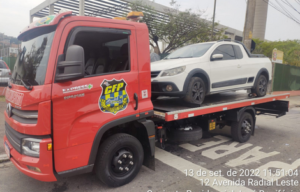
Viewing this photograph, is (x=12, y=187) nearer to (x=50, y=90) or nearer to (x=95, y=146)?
→ (x=95, y=146)

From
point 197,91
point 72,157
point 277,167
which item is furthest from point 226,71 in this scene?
point 72,157

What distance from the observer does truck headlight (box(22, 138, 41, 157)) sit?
2.61 metres

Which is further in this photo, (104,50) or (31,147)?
(104,50)

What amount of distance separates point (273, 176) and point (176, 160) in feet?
5.57

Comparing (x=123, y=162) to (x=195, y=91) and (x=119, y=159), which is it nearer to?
(x=119, y=159)

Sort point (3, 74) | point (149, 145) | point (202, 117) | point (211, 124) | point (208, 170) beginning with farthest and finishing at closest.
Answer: point (3, 74), point (211, 124), point (202, 117), point (208, 170), point (149, 145)

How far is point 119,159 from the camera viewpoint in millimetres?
3285

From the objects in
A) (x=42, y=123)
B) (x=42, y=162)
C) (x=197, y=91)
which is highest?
(x=197, y=91)

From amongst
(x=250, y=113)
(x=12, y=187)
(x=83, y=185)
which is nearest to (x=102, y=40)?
(x=83, y=185)

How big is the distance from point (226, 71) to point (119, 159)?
10.7 feet

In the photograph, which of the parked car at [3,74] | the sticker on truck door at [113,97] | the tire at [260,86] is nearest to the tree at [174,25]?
the parked car at [3,74]

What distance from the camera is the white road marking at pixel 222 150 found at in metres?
4.77

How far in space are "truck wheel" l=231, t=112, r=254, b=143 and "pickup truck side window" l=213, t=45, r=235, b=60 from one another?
59.0 inches

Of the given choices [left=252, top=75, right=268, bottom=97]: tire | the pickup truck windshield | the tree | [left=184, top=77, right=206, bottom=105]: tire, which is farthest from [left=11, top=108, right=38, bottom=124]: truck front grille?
the tree
